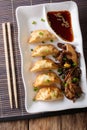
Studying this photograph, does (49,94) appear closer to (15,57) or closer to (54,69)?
(54,69)

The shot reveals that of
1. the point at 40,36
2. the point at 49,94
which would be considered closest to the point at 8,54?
the point at 40,36

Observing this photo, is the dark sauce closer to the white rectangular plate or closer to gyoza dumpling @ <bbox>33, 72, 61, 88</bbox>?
the white rectangular plate

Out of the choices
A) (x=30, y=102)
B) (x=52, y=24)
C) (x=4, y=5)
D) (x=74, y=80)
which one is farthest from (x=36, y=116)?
(x=4, y=5)

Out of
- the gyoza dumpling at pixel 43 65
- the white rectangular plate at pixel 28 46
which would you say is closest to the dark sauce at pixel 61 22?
the white rectangular plate at pixel 28 46

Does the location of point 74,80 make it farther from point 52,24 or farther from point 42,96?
point 52,24

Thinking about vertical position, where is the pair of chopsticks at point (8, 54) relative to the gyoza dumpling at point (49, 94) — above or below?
above

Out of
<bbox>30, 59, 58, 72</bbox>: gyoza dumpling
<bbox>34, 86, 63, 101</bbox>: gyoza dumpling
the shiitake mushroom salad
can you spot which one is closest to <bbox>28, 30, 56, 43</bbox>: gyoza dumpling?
the shiitake mushroom salad

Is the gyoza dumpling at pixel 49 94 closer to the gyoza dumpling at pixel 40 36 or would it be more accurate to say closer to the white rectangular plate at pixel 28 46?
the white rectangular plate at pixel 28 46
